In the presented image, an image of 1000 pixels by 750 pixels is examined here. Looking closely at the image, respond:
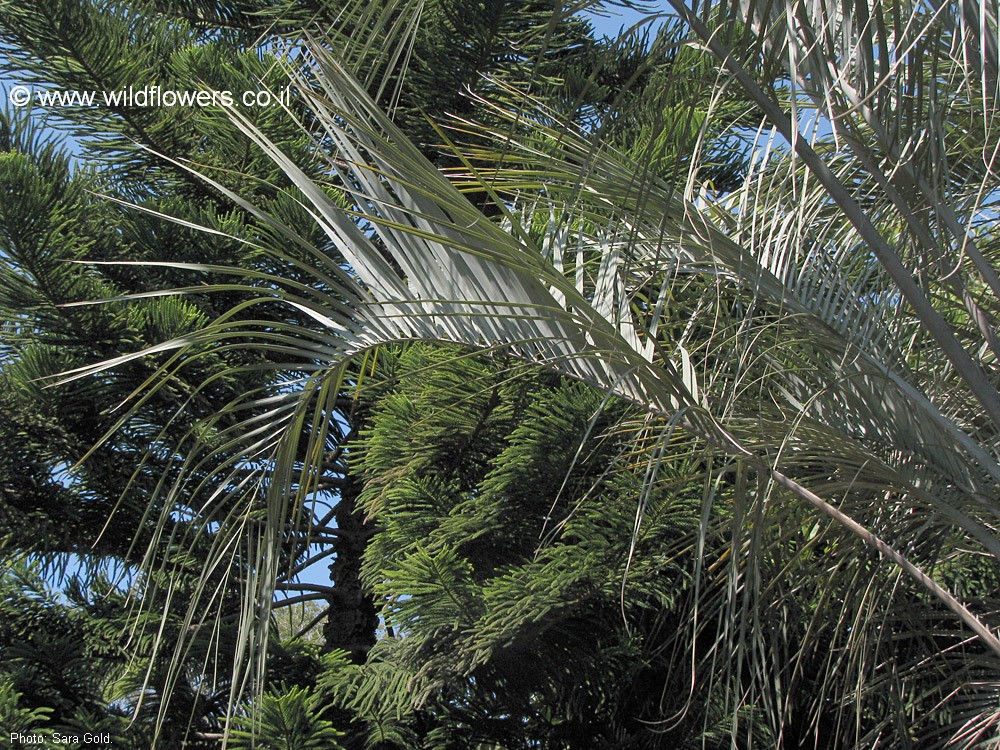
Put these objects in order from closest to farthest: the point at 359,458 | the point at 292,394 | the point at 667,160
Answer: the point at 292,394 < the point at 667,160 < the point at 359,458

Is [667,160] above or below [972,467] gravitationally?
above

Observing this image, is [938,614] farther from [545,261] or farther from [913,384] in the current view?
[545,261]

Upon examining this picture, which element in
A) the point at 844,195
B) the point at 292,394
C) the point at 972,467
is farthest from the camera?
the point at 972,467

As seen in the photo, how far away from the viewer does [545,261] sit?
1546 mm

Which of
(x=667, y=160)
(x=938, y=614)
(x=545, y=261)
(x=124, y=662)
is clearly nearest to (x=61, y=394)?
(x=124, y=662)

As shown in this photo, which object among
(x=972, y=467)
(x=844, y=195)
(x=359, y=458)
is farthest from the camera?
(x=359, y=458)

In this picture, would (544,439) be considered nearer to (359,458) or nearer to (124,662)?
(359,458)

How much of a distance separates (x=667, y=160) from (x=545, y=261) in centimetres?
242

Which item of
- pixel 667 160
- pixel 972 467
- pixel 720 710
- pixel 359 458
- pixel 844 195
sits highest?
pixel 667 160

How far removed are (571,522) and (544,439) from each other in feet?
0.97

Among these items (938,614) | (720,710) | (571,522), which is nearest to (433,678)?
(571,522)

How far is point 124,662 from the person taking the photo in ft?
13.0

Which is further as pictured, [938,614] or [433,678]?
[433,678]

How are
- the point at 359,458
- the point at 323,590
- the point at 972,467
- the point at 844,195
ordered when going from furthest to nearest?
the point at 323,590
the point at 359,458
the point at 972,467
the point at 844,195
